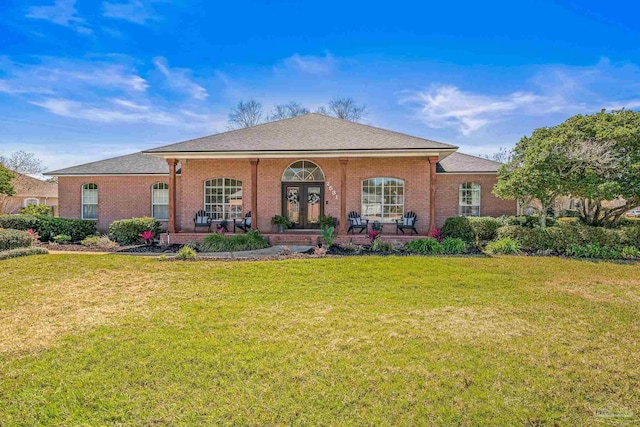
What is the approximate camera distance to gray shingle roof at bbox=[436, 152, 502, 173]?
56.6ft

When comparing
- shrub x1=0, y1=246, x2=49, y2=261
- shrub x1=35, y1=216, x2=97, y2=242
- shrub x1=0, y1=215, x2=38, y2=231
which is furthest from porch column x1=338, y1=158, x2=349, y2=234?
shrub x1=0, y1=215, x2=38, y2=231

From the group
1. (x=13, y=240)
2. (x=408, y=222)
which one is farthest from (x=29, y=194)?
(x=408, y=222)

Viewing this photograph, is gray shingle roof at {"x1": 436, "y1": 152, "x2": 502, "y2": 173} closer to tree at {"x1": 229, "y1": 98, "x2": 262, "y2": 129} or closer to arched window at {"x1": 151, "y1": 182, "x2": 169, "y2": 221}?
arched window at {"x1": 151, "y1": 182, "x2": 169, "y2": 221}

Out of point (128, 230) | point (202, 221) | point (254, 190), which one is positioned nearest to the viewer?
point (254, 190)

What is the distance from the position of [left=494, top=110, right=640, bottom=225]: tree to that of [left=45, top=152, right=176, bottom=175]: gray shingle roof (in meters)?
16.3

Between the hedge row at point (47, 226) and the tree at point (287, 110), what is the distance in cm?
2735

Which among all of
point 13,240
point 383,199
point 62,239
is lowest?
point 62,239

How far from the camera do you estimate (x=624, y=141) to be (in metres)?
11.8

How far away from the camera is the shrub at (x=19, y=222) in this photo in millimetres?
14766

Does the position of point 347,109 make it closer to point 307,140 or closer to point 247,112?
point 247,112

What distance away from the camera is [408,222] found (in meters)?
15.1

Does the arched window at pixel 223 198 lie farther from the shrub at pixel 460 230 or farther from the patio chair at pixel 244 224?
the shrub at pixel 460 230

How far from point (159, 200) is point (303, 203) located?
787cm

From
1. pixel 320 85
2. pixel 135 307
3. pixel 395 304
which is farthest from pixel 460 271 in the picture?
pixel 320 85
